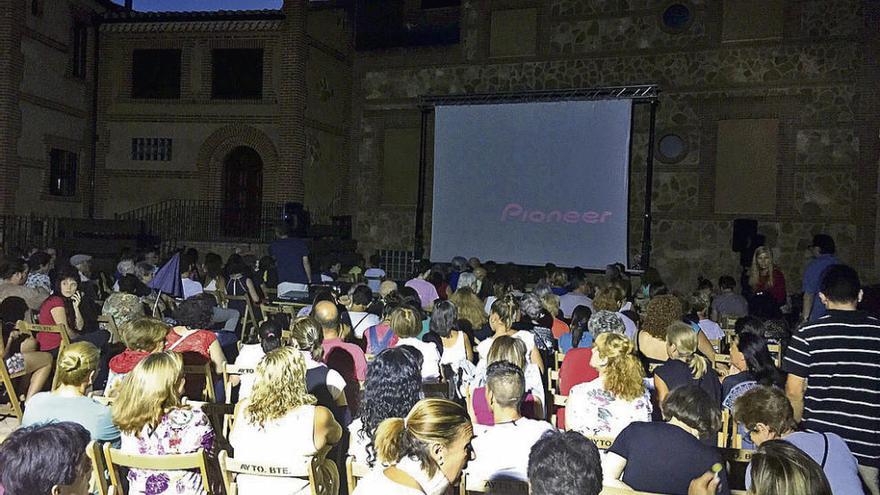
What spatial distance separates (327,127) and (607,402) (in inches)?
668

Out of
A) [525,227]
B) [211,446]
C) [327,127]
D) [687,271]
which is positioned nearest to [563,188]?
[525,227]

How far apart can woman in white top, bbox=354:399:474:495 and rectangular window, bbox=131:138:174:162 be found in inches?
741

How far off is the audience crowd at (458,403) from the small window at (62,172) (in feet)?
45.3

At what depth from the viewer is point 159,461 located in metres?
3.09

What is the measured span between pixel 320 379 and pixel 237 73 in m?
16.7

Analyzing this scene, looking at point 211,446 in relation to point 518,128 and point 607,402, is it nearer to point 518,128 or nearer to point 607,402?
point 607,402

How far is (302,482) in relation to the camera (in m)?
3.40

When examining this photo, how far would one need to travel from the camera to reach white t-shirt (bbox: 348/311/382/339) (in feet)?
20.9

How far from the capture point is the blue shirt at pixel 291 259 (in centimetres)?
973

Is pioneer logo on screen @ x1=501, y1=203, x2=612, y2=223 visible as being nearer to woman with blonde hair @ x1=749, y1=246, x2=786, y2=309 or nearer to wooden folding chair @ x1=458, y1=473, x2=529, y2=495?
woman with blonde hair @ x1=749, y1=246, x2=786, y2=309

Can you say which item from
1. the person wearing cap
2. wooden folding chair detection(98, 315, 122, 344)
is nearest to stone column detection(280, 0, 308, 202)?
wooden folding chair detection(98, 315, 122, 344)

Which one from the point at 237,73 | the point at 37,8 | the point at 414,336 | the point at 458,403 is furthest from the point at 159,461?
the point at 37,8

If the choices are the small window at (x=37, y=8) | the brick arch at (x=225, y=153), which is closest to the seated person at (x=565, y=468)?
the brick arch at (x=225, y=153)

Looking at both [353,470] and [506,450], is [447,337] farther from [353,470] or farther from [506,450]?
[353,470]
